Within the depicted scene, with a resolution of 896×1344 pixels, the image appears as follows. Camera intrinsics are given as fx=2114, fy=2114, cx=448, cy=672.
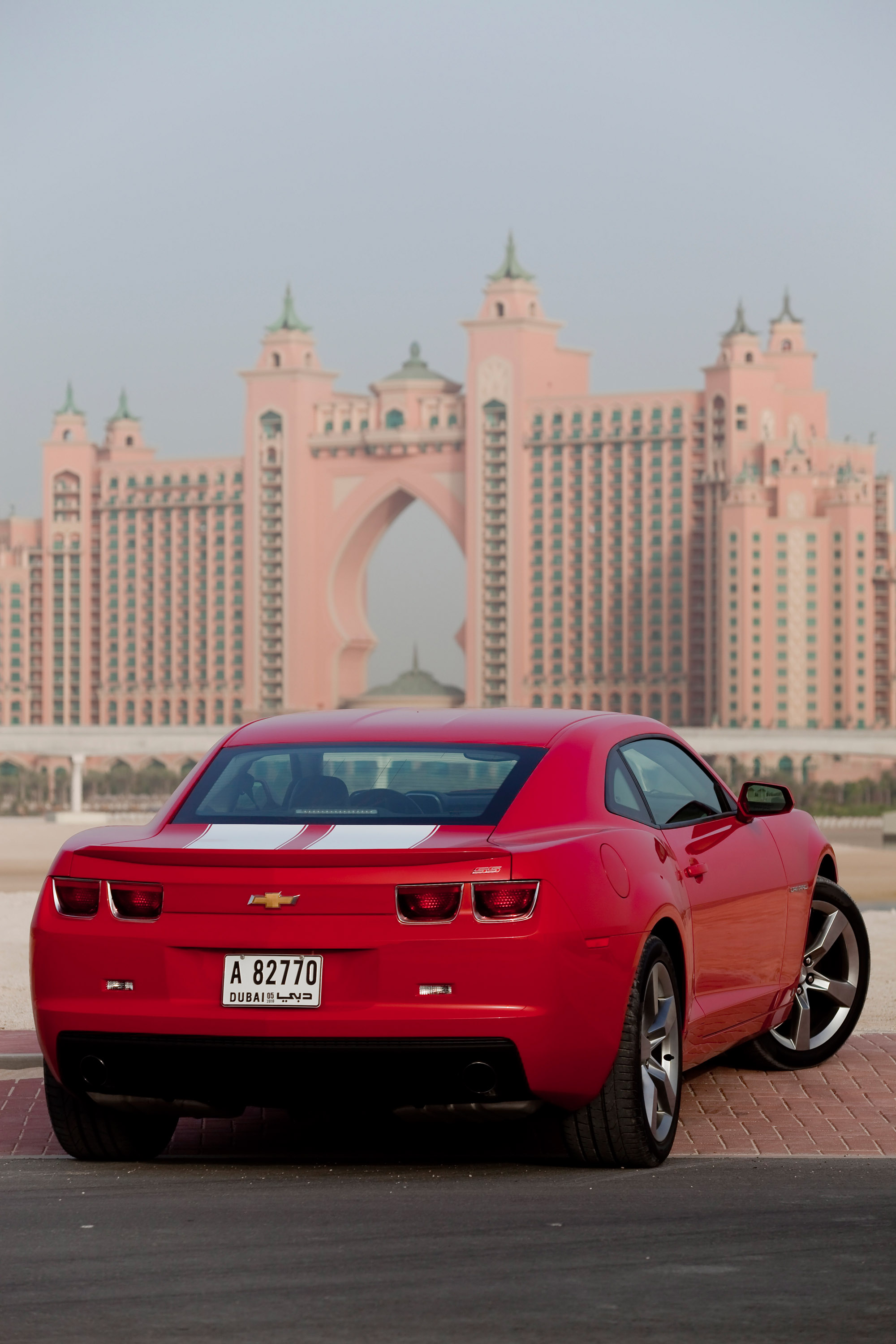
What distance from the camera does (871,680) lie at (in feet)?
479

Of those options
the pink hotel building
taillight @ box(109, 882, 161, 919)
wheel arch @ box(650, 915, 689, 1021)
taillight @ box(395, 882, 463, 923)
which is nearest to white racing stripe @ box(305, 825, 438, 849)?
taillight @ box(395, 882, 463, 923)

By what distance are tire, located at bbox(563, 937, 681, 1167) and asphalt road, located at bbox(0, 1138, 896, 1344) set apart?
0.09 meters

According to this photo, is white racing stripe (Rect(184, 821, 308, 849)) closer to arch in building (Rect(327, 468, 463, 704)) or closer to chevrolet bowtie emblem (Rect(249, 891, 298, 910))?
chevrolet bowtie emblem (Rect(249, 891, 298, 910))

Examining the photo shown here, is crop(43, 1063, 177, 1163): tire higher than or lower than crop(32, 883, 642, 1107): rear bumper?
lower

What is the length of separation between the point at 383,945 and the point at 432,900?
17 centimetres

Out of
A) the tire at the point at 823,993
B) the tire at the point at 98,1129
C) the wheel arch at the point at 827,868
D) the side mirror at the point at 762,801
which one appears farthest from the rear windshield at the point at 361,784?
the wheel arch at the point at 827,868

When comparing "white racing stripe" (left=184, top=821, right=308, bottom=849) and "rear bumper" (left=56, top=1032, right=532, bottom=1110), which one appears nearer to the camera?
"rear bumper" (left=56, top=1032, right=532, bottom=1110)

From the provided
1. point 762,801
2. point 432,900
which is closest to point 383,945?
point 432,900

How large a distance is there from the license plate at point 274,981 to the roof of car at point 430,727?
987 mm

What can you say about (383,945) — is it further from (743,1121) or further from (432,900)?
(743,1121)

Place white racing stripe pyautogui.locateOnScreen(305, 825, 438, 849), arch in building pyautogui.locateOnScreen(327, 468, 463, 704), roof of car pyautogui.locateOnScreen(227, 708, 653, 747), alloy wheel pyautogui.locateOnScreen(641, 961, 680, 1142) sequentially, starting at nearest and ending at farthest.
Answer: white racing stripe pyautogui.locateOnScreen(305, 825, 438, 849) < alloy wheel pyautogui.locateOnScreen(641, 961, 680, 1142) < roof of car pyautogui.locateOnScreen(227, 708, 653, 747) < arch in building pyautogui.locateOnScreen(327, 468, 463, 704)

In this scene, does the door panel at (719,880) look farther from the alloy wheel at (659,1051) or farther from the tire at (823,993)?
the tire at (823,993)

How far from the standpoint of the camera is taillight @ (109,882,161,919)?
5754 mm

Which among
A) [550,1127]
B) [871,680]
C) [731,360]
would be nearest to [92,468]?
[731,360]
